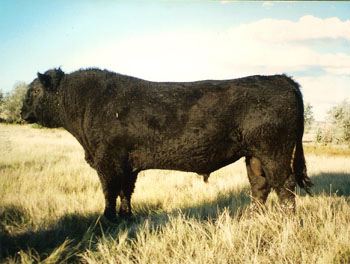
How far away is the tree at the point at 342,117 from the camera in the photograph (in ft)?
Answer: 58.9

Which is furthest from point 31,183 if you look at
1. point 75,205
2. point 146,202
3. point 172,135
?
point 172,135

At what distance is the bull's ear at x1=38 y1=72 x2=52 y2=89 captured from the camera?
4.22 m

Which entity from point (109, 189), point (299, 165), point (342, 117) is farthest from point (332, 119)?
point (109, 189)

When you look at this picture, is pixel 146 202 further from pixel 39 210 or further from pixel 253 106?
pixel 253 106

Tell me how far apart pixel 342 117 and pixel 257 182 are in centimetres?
1785

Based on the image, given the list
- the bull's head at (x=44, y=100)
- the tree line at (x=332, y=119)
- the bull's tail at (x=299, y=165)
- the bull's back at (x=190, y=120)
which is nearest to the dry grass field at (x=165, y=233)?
the bull's tail at (x=299, y=165)

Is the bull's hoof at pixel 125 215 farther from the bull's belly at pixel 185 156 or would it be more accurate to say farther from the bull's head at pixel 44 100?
the bull's head at pixel 44 100

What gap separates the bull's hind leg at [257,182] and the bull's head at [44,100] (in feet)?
10.3

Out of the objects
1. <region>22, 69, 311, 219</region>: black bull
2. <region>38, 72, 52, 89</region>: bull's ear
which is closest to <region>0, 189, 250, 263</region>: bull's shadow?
<region>22, 69, 311, 219</region>: black bull

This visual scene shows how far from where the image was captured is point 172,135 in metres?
3.65

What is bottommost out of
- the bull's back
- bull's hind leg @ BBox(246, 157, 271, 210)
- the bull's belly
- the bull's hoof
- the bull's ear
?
the bull's hoof

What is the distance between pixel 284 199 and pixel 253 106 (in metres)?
1.39

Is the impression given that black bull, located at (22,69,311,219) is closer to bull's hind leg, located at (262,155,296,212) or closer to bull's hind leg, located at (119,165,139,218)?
bull's hind leg, located at (262,155,296,212)

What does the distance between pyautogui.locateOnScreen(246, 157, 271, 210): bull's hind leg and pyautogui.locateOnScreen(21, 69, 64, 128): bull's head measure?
3153 millimetres
